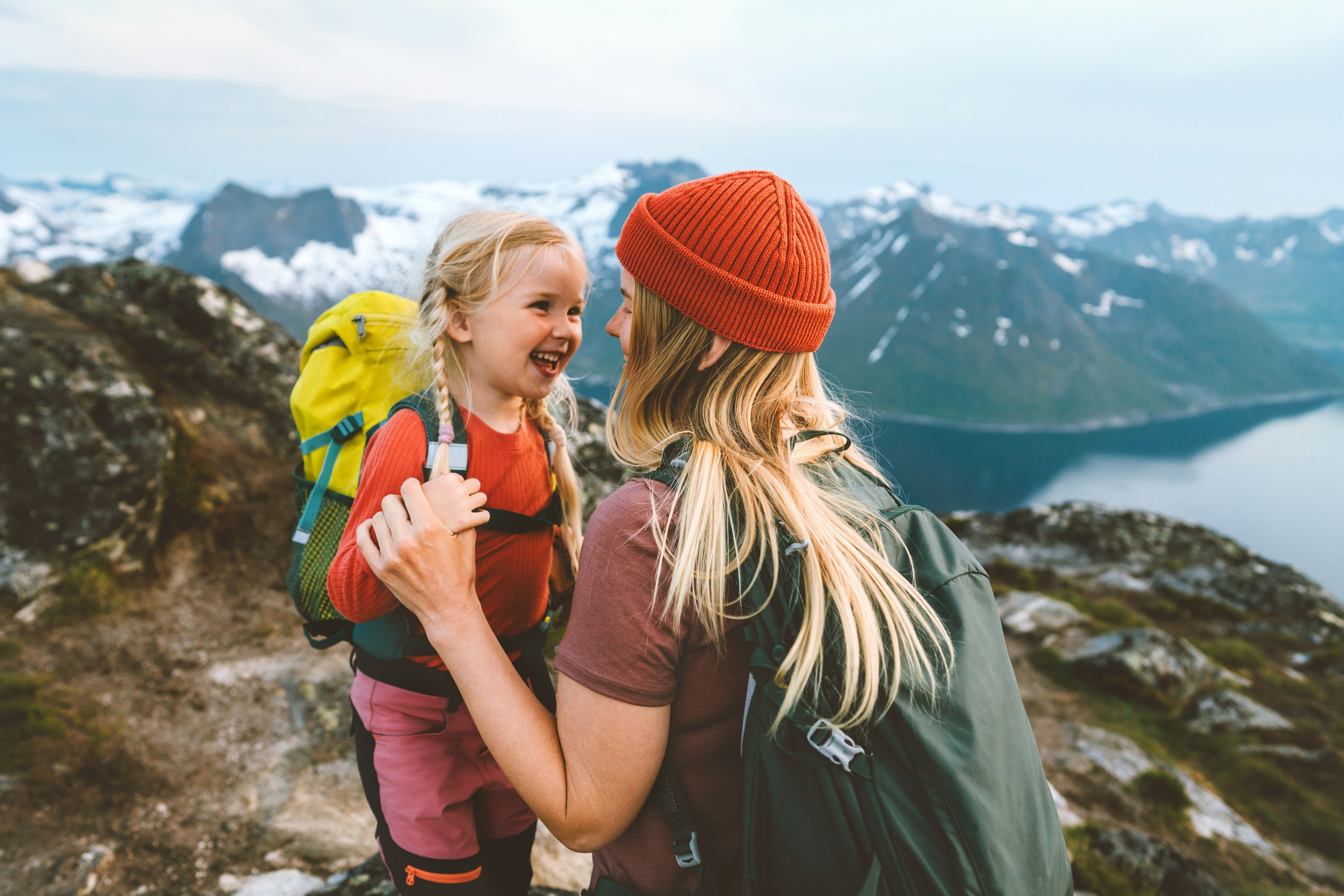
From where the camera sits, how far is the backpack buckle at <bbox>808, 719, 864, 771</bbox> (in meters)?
1.64

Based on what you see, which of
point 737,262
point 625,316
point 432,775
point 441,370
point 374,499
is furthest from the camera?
point 441,370

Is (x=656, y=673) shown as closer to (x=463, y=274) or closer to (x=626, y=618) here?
(x=626, y=618)

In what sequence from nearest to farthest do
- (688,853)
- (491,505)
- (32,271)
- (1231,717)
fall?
(688,853) → (491,505) → (32,271) → (1231,717)

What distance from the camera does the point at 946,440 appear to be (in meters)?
149

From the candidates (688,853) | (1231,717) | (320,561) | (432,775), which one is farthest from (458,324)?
(1231,717)

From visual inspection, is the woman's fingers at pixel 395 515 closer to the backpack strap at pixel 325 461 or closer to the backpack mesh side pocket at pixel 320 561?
the backpack mesh side pocket at pixel 320 561

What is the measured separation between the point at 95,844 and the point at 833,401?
21.8 ft

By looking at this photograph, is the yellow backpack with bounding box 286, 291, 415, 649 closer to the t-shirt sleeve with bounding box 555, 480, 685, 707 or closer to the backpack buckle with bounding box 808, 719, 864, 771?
the t-shirt sleeve with bounding box 555, 480, 685, 707

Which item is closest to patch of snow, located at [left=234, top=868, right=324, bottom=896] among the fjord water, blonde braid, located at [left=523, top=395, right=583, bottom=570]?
blonde braid, located at [left=523, top=395, right=583, bottom=570]

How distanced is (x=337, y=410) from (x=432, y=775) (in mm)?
1964

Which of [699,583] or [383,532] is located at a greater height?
[699,583]

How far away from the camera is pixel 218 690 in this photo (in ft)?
23.0

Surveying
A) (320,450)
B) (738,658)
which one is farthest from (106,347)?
(738,658)

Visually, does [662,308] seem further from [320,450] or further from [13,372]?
[13,372]
